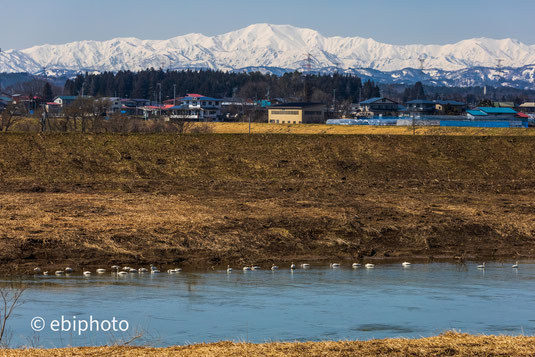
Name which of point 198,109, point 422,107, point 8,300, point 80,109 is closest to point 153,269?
point 8,300

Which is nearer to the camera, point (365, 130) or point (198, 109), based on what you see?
point (365, 130)

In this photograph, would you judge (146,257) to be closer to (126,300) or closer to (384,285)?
(126,300)

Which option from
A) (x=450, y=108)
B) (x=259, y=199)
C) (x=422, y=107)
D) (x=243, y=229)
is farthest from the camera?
(x=422, y=107)

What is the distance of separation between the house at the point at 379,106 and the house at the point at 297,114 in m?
39.2

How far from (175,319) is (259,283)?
4406 mm

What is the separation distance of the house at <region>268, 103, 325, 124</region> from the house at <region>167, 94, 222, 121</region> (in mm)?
17616

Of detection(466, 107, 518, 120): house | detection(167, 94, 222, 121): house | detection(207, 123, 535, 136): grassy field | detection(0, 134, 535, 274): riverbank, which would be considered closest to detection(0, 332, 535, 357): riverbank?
detection(0, 134, 535, 274): riverbank

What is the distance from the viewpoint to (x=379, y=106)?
183 meters

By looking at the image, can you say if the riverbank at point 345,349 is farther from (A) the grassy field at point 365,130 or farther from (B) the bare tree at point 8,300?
(A) the grassy field at point 365,130

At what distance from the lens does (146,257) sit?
23.2 m

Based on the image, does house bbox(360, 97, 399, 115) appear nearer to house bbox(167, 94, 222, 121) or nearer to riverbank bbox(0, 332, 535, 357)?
house bbox(167, 94, 222, 121)

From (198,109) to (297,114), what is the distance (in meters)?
36.2

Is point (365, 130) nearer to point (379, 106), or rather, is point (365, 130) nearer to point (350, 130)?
point (350, 130)

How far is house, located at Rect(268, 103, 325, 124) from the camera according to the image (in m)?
138
